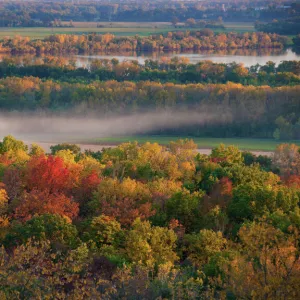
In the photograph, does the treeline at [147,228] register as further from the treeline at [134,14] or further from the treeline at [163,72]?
the treeline at [134,14]

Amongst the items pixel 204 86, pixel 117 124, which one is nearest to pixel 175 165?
pixel 117 124

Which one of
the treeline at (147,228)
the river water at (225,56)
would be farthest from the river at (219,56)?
the treeline at (147,228)

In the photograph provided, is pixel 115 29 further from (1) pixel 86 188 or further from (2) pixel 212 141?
(1) pixel 86 188

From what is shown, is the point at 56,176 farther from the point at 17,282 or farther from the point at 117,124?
the point at 117,124

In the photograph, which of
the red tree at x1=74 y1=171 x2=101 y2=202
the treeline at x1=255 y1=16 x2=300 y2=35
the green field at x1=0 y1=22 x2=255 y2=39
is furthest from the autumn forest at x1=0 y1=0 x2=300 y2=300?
the green field at x1=0 y1=22 x2=255 y2=39

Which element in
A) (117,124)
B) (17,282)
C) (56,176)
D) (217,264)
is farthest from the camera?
(117,124)

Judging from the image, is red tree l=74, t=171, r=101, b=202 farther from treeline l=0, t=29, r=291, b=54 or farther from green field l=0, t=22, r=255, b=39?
green field l=0, t=22, r=255, b=39
